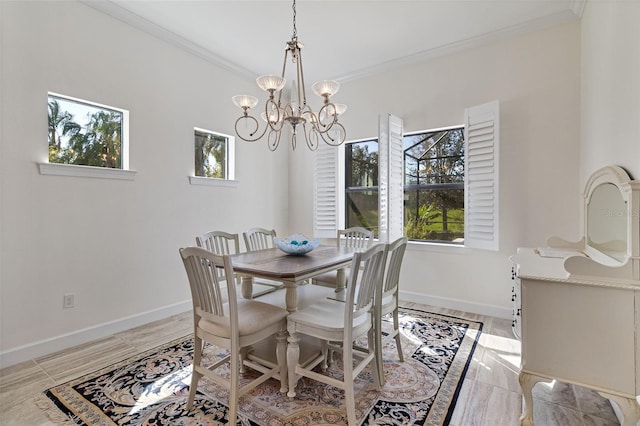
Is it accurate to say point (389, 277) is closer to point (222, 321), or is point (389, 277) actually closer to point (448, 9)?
point (222, 321)

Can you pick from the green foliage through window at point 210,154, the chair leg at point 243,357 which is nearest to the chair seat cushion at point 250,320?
the chair leg at point 243,357

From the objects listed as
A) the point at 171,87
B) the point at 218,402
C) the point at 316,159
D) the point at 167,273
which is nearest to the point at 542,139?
the point at 316,159

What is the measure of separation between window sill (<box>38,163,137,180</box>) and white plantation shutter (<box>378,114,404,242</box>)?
2571mm

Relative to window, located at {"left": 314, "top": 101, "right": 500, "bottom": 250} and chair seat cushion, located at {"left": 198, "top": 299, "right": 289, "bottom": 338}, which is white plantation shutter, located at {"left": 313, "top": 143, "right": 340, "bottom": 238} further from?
chair seat cushion, located at {"left": 198, "top": 299, "right": 289, "bottom": 338}

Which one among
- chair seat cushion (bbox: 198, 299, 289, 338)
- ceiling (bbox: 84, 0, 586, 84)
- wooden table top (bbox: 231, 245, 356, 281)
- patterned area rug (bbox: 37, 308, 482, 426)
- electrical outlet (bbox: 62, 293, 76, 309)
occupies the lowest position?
patterned area rug (bbox: 37, 308, 482, 426)

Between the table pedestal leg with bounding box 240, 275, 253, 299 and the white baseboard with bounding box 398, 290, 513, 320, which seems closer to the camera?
the table pedestal leg with bounding box 240, 275, 253, 299

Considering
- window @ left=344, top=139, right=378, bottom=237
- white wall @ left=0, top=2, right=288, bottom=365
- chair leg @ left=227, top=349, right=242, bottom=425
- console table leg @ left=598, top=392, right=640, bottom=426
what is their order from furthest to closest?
window @ left=344, top=139, right=378, bottom=237, white wall @ left=0, top=2, right=288, bottom=365, chair leg @ left=227, top=349, right=242, bottom=425, console table leg @ left=598, top=392, right=640, bottom=426

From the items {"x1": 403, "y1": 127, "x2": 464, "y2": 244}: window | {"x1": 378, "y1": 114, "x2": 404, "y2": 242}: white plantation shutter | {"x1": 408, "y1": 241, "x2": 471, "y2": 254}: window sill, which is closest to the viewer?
{"x1": 378, "y1": 114, "x2": 404, "y2": 242}: white plantation shutter

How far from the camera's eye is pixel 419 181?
3955 millimetres

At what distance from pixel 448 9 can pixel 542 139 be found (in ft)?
5.11

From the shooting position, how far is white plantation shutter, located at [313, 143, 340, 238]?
441 centimetres

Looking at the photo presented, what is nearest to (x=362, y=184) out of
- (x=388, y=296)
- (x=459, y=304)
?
(x=459, y=304)

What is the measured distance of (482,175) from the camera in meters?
3.26

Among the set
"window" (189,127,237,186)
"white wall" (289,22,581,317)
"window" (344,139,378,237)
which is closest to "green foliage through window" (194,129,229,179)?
"window" (189,127,237,186)
